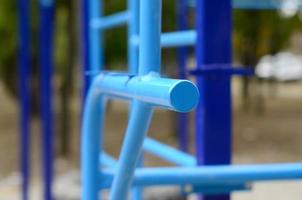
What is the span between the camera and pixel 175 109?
0.91 metres

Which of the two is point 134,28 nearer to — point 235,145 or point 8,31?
point 235,145

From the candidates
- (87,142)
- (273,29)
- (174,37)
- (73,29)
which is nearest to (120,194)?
(87,142)

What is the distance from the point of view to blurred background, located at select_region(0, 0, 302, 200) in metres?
7.23

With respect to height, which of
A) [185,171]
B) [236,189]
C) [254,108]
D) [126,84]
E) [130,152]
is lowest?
[254,108]

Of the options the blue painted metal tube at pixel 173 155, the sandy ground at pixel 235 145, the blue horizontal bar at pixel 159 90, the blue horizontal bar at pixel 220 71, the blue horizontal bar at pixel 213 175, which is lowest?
the sandy ground at pixel 235 145

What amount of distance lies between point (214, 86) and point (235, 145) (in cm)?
676

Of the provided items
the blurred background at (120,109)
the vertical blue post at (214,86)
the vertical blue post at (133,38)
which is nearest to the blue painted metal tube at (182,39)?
the vertical blue post at (133,38)

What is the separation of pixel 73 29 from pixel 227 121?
259 inches

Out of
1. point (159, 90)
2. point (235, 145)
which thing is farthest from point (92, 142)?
point (235, 145)

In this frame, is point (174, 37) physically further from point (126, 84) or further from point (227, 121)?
point (126, 84)

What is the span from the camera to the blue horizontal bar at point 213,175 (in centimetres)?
152

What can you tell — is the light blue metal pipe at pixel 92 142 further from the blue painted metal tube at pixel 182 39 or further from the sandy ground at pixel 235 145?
the sandy ground at pixel 235 145

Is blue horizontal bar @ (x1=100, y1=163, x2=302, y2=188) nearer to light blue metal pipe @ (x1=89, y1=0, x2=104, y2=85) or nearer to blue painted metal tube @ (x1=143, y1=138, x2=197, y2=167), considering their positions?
blue painted metal tube @ (x1=143, y1=138, x2=197, y2=167)

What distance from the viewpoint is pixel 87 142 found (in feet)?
5.00
